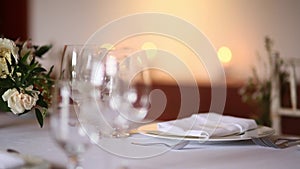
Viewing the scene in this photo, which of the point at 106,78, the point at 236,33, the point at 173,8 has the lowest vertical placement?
the point at 106,78

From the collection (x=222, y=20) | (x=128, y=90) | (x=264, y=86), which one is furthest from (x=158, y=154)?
(x=222, y=20)

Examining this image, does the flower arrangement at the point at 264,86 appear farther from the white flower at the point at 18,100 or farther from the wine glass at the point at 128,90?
the white flower at the point at 18,100

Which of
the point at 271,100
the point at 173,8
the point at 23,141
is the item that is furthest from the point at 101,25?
the point at 23,141

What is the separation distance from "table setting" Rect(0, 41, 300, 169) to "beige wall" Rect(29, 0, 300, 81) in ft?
6.85

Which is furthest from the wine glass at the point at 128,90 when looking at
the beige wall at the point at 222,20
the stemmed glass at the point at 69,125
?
the beige wall at the point at 222,20

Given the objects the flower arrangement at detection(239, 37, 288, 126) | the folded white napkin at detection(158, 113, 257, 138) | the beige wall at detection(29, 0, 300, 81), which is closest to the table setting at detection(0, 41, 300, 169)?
the folded white napkin at detection(158, 113, 257, 138)

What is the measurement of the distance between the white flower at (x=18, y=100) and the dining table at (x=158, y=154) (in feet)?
0.28

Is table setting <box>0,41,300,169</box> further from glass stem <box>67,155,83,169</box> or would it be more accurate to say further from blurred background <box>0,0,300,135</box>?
blurred background <box>0,0,300,135</box>

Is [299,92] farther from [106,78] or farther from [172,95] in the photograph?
[106,78]

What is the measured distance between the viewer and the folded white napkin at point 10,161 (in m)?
0.76

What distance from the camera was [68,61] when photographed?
39.4 inches

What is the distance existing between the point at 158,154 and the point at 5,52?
1.48 feet

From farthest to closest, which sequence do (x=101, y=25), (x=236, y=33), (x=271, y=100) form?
(x=101, y=25), (x=236, y=33), (x=271, y=100)

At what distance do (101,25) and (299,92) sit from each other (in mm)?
1701
